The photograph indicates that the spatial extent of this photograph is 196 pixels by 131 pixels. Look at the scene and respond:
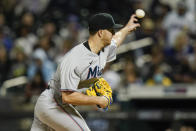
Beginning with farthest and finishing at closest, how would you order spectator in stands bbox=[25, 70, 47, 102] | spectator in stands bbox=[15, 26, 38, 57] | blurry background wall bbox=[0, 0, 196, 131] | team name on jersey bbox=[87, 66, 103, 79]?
spectator in stands bbox=[15, 26, 38, 57]
spectator in stands bbox=[25, 70, 47, 102]
blurry background wall bbox=[0, 0, 196, 131]
team name on jersey bbox=[87, 66, 103, 79]

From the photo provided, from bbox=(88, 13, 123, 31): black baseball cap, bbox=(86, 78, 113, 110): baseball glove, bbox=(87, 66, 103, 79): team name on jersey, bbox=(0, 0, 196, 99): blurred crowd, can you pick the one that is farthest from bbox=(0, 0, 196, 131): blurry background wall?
bbox=(88, 13, 123, 31): black baseball cap

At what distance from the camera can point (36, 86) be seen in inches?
342

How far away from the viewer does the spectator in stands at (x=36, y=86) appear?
864 centimetres

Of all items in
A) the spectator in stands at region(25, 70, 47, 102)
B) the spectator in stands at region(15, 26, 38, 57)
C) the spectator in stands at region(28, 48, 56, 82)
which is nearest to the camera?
the spectator in stands at region(25, 70, 47, 102)

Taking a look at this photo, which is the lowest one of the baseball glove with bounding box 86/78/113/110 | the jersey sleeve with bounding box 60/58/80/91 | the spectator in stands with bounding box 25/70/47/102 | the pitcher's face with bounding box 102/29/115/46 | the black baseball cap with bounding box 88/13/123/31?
the spectator in stands with bounding box 25/70/47/102

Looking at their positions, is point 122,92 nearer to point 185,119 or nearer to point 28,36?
point 185,119

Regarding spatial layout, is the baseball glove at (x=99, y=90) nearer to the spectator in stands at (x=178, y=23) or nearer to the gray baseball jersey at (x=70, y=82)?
the gray baseball jersey at (x=70, y=82)

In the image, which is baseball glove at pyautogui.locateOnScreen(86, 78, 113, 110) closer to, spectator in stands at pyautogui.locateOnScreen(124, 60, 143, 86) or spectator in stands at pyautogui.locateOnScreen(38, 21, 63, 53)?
spectator in stands at pyautogui.locateOnScreen(124, 60, 143, 86)

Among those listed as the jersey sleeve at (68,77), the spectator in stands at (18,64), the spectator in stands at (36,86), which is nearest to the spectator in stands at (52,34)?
the spectator in stands at (18,64)

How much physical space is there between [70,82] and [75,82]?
0.06 m

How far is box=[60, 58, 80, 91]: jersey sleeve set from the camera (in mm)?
4156

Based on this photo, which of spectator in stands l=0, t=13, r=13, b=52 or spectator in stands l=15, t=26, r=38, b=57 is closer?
spectator in stands l=15, t=26, r=38, b=57

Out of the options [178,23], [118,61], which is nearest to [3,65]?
[118,61]

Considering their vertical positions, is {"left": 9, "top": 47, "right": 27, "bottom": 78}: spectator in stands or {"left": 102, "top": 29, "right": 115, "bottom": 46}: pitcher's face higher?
{"left": 102, "top": 29, "right": 115, "bottom": 46}: pitcher's face
